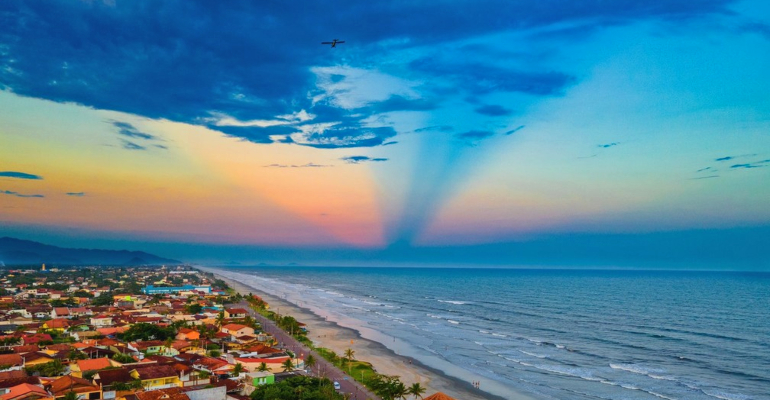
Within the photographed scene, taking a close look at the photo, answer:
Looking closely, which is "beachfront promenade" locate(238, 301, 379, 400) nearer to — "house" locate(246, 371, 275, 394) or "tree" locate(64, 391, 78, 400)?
"house" locate(246, 371, 275, 394)

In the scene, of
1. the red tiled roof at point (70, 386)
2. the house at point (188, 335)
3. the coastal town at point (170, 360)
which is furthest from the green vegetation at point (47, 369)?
the house at point (188, 335)

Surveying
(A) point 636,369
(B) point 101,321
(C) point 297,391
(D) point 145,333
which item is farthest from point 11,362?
(A) point 636,369

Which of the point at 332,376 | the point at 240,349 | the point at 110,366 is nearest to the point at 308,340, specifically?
the point at 240,349

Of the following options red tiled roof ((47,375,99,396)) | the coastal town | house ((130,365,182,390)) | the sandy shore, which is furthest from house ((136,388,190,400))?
the sandy shore

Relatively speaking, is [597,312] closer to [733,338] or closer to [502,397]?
[733,338]

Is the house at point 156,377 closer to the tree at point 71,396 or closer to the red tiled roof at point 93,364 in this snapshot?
the red tiled roof at point 93,364

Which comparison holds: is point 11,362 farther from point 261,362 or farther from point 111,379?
point 261,362

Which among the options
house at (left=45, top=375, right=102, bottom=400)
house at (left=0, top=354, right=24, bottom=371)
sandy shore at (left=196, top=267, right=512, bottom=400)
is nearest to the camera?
house at (left=45, top=375, right=102, bottom=400)

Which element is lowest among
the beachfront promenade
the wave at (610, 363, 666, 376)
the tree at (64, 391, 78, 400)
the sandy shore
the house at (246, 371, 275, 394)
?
the sandy shore
